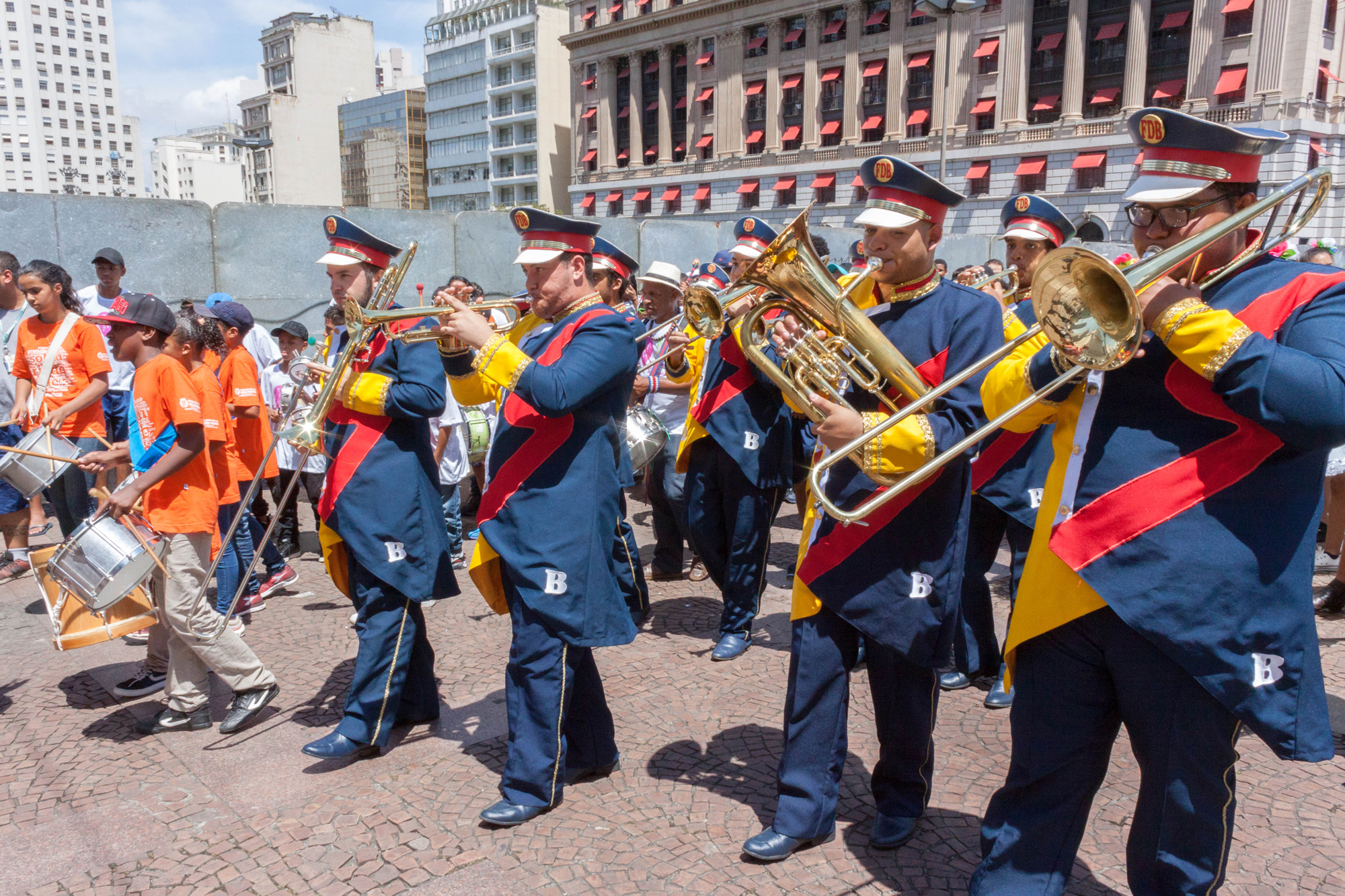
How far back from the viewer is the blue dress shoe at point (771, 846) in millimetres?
3279

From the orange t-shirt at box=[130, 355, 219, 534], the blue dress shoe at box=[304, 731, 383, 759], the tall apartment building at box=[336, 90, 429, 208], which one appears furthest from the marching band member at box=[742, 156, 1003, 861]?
the tall apartment building at box=[336, 90, 429, 208]

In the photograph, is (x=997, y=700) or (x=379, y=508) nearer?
(x=379, y=508)

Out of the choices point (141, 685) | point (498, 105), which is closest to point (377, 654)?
point (141, 685)

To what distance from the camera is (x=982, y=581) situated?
491 centimetres

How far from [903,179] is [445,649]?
366 centimetres

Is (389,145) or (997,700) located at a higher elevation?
(389,145)

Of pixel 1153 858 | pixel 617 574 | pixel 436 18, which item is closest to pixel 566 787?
pixel 617 574

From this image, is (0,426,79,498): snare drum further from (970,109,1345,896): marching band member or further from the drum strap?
(970,109,1345,896): marching band member

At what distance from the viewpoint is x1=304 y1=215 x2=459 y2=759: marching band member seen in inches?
160

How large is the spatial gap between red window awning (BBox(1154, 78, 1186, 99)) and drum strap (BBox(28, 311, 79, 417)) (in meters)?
46.1

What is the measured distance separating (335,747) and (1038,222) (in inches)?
170

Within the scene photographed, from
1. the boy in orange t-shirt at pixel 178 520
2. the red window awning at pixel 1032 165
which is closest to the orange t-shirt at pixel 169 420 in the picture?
the boy in orange t-shirt at pixel 178 520

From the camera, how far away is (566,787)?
391cm

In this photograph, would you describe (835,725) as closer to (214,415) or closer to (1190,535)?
(1190,535)
